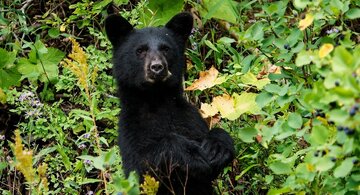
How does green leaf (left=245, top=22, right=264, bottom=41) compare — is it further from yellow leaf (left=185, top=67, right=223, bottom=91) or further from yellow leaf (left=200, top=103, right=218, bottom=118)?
yellow leaf (left=185, top=67, right=223, bottom=91)

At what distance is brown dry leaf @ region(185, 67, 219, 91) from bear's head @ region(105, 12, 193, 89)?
57 centimetres

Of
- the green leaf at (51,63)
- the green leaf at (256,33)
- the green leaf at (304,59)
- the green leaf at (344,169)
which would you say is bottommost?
the green leaf at (51,63)

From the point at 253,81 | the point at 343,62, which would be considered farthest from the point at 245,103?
the point at 343,62

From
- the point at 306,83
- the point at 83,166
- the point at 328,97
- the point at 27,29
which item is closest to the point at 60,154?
the point at 83,166

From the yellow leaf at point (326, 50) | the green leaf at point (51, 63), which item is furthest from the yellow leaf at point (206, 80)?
the yellow leaf at point (326, 50)

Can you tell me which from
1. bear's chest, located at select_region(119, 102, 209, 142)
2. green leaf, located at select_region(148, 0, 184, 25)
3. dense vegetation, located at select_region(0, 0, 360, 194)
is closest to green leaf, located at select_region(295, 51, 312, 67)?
dense vegetation, located at select_region(0, 0, 360, 194)

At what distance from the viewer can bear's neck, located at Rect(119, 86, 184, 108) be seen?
5.65 meters

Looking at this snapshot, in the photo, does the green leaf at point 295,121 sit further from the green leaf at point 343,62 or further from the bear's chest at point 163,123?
the bear's chest at point 163,123

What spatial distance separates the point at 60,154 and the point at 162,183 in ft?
4.63

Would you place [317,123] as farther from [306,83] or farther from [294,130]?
[306,83]

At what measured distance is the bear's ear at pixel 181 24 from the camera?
601 centimetres

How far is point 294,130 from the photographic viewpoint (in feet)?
14.4

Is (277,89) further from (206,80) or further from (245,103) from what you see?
(206,80)

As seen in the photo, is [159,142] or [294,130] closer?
[294,130]
